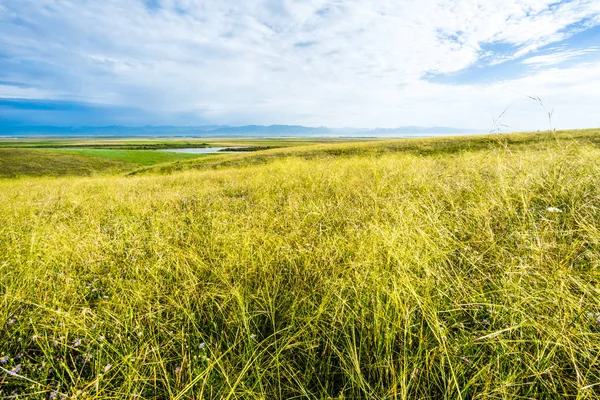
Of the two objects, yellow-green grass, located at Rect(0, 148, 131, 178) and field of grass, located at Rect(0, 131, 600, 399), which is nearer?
field of grass, located at Rect(0, 131, 600, 399)

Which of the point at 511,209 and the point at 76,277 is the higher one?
the point at 511,209

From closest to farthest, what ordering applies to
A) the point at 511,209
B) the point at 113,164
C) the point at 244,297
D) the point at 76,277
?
the point at 244,297 < the point at 76,277 < the point at 511,209 < the point at 113,164

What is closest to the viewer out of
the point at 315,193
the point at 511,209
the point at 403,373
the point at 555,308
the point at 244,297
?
the point at 403,373

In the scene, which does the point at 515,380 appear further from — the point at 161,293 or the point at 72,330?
the point at 72,330

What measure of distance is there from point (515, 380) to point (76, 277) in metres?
3.39

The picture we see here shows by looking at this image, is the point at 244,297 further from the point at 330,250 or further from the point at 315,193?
the point at 315,193

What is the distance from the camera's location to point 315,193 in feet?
18.5

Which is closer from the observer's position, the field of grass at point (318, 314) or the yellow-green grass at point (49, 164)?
the field of grass at point (318, 314)

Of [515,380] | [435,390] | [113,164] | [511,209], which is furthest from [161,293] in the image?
[113,164]

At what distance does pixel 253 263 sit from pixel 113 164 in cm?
4992

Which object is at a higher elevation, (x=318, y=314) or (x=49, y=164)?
(x=318, y=314)

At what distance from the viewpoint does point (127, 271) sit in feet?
8.55

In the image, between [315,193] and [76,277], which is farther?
[315,193]

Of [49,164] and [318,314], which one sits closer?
[318,314]
